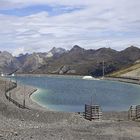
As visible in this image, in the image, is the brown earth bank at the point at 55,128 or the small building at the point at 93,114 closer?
the brown earth bank at the point at 55,128

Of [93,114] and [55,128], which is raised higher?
[55,128]

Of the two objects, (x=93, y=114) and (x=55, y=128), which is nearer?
(x=55, y=128)

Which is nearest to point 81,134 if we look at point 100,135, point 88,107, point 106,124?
point 100,135

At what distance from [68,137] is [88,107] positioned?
68.2 feet

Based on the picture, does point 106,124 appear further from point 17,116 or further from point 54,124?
point 17,116

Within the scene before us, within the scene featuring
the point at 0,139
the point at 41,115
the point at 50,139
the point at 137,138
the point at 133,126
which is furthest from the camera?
the point at 41,115

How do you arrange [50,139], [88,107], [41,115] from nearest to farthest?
[50,139] < [41,115] < [88,107]

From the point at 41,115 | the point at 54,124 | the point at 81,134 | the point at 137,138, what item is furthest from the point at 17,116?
the point at 137,138

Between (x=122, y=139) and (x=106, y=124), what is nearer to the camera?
(x=122, y=139)

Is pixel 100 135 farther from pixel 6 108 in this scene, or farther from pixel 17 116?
pixel 6 108

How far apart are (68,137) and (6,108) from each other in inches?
935

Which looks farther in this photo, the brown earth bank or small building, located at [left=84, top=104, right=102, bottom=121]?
small building, located at [left=84, top=104, right=102, bottom=121]

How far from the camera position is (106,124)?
1908 inches

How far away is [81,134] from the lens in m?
41.2
